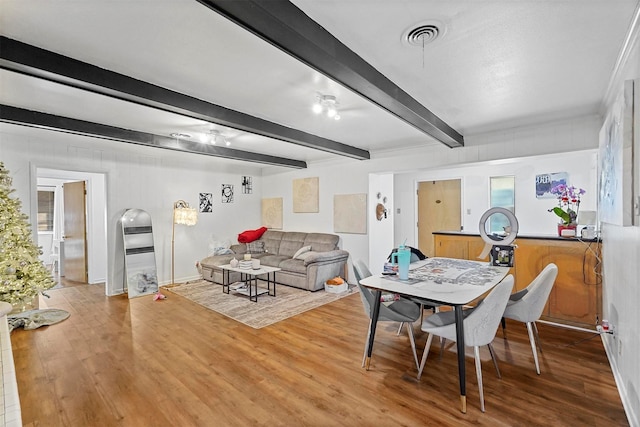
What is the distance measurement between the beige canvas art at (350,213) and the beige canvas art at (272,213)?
1.61 meters

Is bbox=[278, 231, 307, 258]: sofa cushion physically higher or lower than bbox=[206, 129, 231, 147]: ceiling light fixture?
lower

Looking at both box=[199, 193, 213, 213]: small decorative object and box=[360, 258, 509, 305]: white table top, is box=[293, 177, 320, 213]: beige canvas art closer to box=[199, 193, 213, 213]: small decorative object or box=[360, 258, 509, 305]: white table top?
box=[199, 193, 213, 213]: small decorative object

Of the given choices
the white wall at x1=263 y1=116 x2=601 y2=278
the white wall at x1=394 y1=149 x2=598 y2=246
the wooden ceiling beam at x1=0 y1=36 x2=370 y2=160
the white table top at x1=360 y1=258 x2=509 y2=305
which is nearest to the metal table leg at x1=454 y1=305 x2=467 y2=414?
the white table top at x1=360 y1=258 x2=509 y2=305

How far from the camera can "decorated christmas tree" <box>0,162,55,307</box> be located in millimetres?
3475

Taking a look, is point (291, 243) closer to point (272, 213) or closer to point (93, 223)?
point (272, 213)

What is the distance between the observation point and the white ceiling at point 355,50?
157cm

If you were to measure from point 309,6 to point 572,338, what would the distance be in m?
3.90

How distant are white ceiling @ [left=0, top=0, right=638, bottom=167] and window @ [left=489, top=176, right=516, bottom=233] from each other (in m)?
2.91

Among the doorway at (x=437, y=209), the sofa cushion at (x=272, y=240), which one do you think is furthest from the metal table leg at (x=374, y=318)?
the doorway at (x=437, y=209)

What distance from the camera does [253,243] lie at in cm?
670

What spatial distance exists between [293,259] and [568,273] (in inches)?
155

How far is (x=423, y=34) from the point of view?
5.82 ft

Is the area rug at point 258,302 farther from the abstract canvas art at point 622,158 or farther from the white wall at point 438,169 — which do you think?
the abstract canvas art at point 622,158

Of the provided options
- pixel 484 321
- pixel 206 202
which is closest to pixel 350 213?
pixel 206 202
